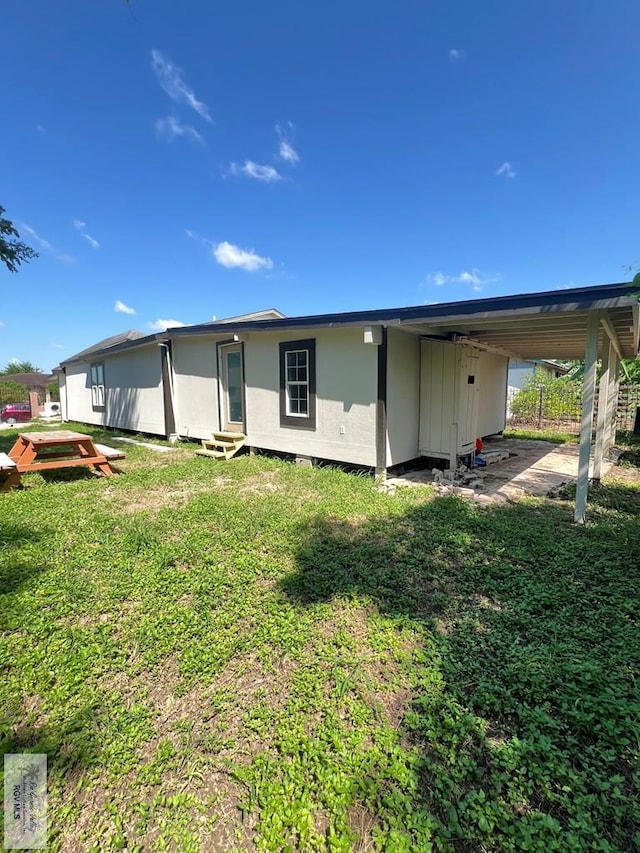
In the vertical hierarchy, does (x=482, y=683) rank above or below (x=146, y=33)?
below

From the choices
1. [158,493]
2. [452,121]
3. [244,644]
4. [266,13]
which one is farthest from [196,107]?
[244,644]

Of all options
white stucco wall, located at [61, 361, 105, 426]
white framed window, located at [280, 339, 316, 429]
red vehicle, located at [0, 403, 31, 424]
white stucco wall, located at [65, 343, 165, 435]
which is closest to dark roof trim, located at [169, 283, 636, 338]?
white framed window, located at [280, 339, 316, 429]

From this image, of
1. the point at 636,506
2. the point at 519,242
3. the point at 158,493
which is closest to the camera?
the point at 636,506

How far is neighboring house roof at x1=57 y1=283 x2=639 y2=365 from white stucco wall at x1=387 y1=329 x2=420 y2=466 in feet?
1.05

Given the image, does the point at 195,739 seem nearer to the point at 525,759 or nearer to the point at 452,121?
the point at 525,759

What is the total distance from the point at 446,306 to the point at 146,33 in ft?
23.0

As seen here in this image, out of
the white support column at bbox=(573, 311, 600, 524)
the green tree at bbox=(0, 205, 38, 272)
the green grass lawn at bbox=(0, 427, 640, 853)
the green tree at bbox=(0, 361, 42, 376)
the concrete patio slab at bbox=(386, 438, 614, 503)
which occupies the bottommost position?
the green grass lawn at bbox=(0, 427, 640, 853)

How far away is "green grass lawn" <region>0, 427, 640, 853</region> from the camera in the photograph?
1.42 meters

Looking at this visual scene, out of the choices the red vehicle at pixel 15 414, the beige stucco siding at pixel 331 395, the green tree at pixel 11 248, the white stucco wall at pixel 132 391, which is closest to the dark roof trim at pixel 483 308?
the beige stucco siding at pixel 331 395

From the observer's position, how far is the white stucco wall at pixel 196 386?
28.8 feet

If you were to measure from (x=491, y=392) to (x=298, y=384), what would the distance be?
5381 millimetres

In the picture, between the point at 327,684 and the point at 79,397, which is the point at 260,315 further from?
the point at 327,684

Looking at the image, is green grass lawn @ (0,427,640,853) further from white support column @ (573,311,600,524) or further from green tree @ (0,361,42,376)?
green tree @ (0,361,42,376)

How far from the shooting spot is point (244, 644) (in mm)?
2367
